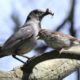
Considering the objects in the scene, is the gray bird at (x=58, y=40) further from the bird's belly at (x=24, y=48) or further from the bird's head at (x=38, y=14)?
the bird's head at (x=38, y=14)

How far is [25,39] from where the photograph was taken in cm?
419

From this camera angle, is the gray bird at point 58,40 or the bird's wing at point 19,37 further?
the bird's wing at point 19,37

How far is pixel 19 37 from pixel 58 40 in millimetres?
738

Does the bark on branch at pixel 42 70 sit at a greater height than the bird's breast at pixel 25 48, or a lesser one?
lesser

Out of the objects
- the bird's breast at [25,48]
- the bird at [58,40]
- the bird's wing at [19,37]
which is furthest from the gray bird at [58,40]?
the bird's wing at [19,37]

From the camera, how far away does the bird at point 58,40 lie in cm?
337

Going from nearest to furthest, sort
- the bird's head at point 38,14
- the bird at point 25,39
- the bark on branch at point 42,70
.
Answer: the bark on branch at point 42,70, the bird at point 25,39, the bird's head at point 38,14

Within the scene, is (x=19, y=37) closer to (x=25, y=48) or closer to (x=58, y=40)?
(x=25, y=48)

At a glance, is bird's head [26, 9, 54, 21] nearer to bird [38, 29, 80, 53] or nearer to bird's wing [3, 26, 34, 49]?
bird's wing [3, 26, 34, 49]

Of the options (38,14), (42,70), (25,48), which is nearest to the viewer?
(42,70)

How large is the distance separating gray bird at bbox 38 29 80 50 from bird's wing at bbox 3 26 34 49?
37 cm

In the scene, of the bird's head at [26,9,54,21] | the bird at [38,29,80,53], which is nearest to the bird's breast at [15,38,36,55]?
the bird at [38,29,80,53]

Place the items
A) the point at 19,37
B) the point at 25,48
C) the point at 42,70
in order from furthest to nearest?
the point at 19,37
the point at 25,48
the point at 42,70

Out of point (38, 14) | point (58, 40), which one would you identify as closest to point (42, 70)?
point (58, 40)
